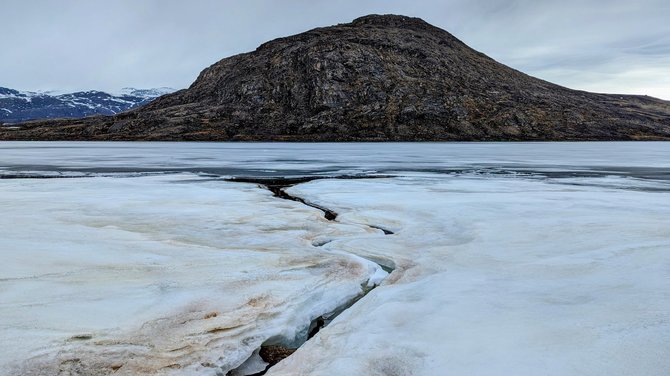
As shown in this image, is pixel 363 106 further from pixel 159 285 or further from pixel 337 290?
pixel 159 285

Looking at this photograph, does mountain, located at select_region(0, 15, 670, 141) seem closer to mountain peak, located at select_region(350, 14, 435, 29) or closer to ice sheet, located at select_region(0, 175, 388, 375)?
mountain peak, located at select_region(350, 14, 435, 29)

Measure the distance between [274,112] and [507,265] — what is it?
131607 millimetres

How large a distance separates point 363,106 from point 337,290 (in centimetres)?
12833

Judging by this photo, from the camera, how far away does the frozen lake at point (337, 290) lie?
450cm

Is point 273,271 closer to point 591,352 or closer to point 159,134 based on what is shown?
point 591,352

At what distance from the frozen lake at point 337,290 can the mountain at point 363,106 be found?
11105 centimetres

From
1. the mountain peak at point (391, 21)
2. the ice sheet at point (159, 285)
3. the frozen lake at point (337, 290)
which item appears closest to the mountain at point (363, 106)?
the mountain peak at point (391, 21)

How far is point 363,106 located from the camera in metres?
133

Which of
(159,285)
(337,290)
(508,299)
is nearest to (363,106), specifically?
(337,290)

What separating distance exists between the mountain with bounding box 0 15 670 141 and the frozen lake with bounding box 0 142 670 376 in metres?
111

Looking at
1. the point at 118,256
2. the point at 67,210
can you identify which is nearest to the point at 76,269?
the point at 118,256

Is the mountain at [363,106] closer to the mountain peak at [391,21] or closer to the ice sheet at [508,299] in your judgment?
the mountain peak at [391,21]

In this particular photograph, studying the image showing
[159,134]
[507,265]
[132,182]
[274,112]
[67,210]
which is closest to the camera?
[507,265]

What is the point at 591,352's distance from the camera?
4.48 metres
